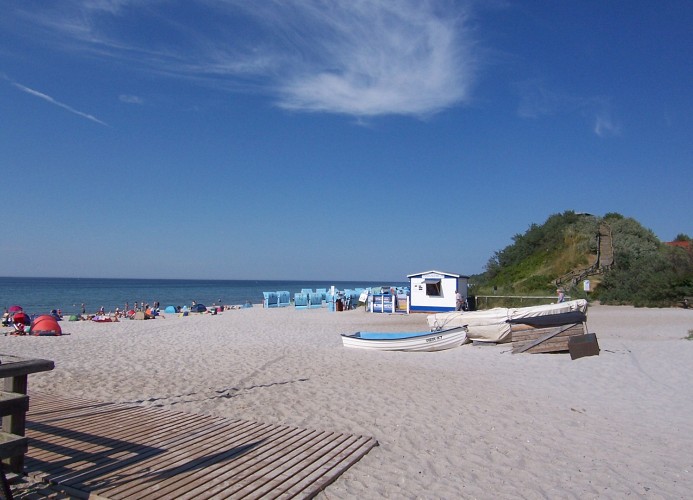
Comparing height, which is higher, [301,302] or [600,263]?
[600,263]

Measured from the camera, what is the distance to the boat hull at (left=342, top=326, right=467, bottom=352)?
48.3 ft

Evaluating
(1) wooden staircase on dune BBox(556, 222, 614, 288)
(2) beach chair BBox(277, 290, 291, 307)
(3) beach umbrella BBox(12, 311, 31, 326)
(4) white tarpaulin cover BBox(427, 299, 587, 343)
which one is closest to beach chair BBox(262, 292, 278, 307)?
(2) beach chair BBox(277, 290, 291, 307)

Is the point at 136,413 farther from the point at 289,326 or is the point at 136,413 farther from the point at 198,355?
the point at 289,326

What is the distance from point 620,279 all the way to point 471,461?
29.6m

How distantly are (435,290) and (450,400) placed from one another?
20.1 meters

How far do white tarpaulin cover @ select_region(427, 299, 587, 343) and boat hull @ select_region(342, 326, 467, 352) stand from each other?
0.70m

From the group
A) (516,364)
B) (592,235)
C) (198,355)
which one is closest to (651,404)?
(516,364)

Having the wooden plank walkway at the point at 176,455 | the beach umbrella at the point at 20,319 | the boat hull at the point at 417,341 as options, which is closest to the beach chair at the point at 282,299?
the beach umbrella at the point at 20,319

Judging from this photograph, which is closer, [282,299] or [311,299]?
[311,299]

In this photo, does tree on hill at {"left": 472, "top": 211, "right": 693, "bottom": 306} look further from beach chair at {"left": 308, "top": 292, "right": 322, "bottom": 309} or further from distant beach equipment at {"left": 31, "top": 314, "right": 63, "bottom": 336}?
distant beach equipment at {"left": 31, "top": 314, "right": 63, "bottom": 336}

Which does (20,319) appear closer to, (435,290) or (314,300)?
(435,290)

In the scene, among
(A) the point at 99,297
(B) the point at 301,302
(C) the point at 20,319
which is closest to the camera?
(C) the point at 20,319

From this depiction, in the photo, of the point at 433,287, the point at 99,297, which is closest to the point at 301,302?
the point at 433,287

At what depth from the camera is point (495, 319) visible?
15664 mm
